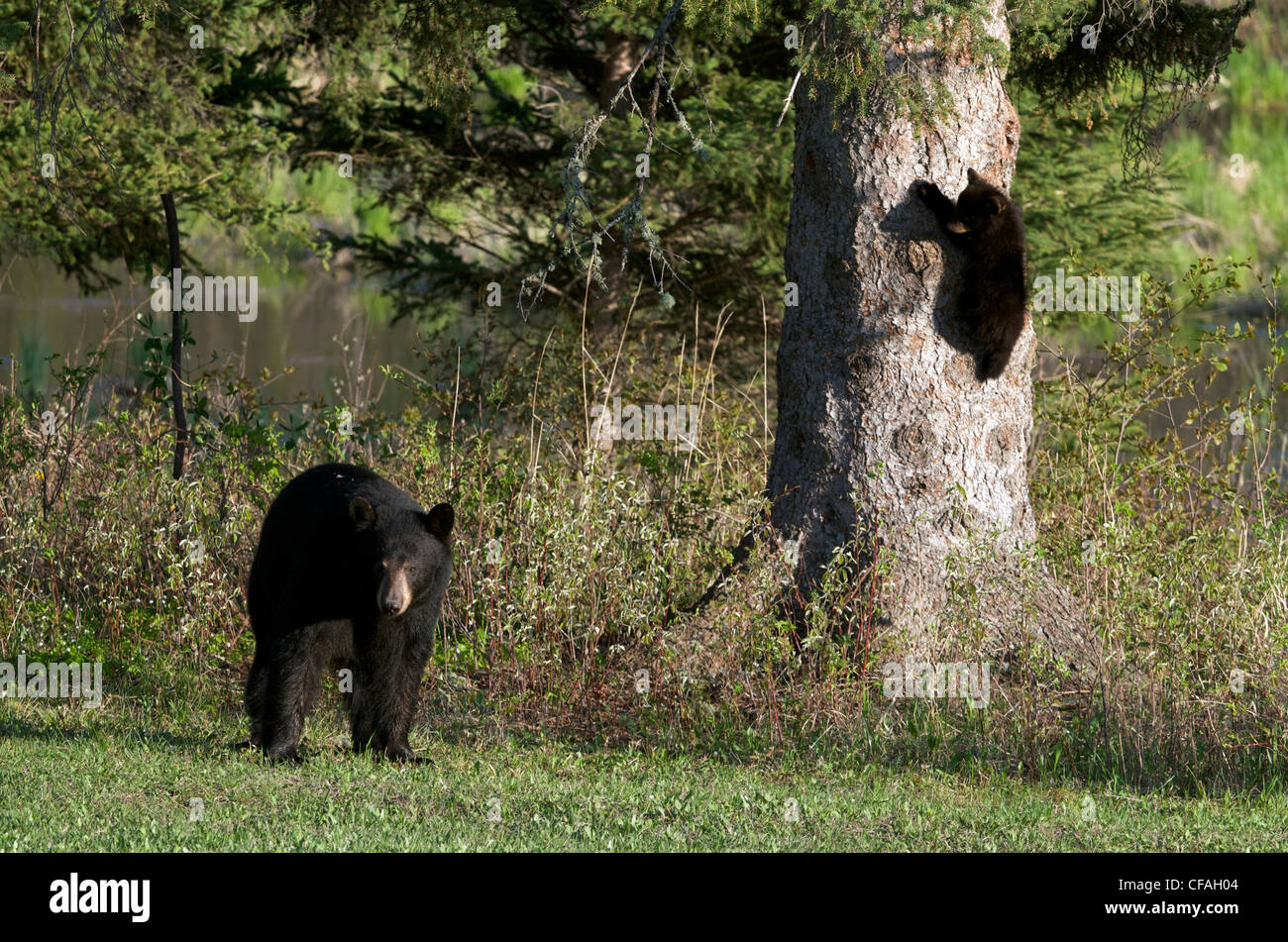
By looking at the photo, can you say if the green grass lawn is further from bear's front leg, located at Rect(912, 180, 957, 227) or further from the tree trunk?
bear's front leg, located at Rect(912, 180, 957, 227)

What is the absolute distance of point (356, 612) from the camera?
581cm

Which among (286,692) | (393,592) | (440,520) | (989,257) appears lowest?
(286,692)

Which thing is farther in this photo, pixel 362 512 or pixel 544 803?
pixel 362 512

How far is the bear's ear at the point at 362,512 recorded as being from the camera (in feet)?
18.3

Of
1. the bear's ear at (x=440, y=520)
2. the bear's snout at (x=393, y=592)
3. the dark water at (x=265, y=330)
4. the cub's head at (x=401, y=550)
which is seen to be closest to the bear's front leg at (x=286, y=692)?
the cub's head at (x=401, y=550)

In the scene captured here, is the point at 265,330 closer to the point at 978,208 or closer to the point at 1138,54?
the point at 1138,54

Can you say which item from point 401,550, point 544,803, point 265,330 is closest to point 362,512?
point 401,550

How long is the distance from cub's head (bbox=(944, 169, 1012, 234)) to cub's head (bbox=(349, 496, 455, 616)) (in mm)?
2891

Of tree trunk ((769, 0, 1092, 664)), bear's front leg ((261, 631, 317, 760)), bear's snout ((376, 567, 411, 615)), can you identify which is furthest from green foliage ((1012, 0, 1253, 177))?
bear's front leg ((261, 631, 317, 760))

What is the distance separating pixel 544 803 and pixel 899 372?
110 inches

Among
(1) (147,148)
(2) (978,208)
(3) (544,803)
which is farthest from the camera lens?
(1) (147,148)

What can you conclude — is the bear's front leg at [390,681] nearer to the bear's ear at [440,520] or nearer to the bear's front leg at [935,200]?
the bear's ear at [440,520]
